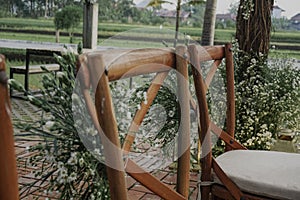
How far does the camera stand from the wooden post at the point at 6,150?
0.58m

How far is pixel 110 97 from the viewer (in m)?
0.85

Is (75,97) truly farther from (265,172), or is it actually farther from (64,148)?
(265,172)

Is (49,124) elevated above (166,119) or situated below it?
above

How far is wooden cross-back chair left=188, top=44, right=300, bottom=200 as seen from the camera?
1349mm

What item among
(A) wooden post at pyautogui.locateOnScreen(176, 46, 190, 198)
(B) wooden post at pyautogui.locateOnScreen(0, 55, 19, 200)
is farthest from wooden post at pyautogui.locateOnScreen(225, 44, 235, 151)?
(B) wooden post at pyautogui.locateOnScreen(0, 55, 19, 200)

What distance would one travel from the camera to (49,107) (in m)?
1.02

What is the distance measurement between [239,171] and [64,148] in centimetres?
64

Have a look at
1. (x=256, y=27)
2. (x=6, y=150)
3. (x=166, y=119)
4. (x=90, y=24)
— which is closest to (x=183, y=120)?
(x=6, y=150)

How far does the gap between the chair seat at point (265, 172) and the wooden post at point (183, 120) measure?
0.79 ft

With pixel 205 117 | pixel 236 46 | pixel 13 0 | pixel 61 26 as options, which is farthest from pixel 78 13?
pixel 205 117

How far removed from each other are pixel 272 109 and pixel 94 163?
6.16 ft

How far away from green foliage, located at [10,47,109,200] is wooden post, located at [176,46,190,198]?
0.26 meters

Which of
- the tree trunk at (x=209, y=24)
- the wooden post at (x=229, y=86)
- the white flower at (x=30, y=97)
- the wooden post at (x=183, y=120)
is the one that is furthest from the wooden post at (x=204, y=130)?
the tree trunk at (x=209, y=24)

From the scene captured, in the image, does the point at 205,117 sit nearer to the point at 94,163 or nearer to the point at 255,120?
the point at 94,163
